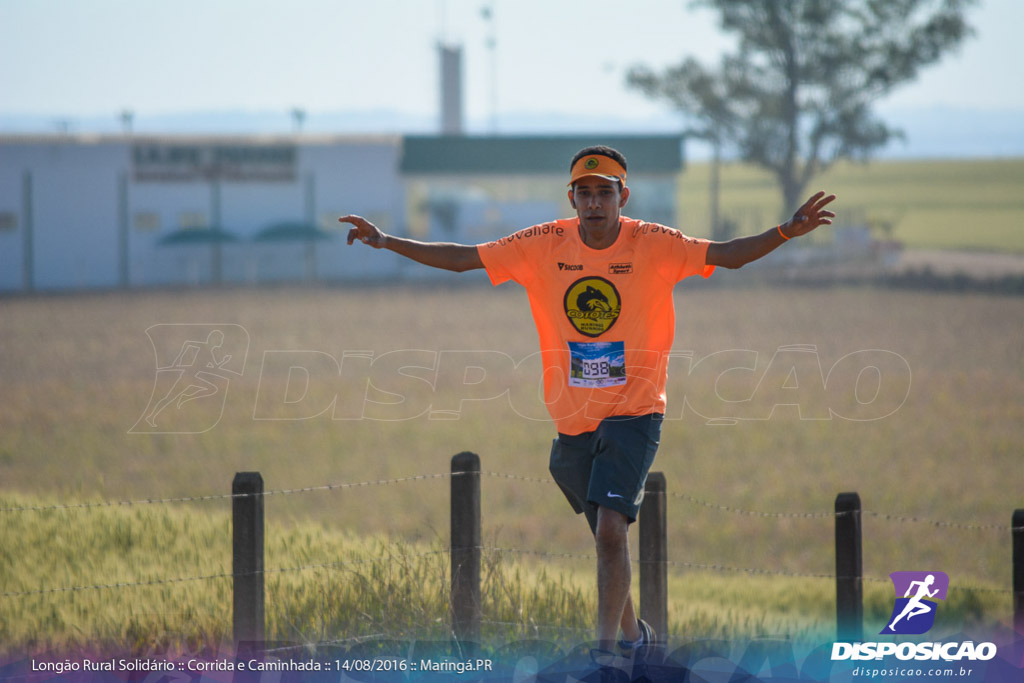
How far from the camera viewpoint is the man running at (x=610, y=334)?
562 centimetres

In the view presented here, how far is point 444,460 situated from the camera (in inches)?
711

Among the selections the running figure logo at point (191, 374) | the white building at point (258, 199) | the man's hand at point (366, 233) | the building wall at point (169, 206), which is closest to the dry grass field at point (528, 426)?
the running figure logo at point (191, 374)

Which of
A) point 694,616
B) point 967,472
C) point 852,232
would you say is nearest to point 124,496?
point 694,616

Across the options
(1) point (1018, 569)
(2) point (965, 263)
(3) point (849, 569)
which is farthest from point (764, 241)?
(2) point (965, 263)

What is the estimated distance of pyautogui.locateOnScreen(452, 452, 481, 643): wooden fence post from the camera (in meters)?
6.26

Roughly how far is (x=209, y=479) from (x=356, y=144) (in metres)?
44.7

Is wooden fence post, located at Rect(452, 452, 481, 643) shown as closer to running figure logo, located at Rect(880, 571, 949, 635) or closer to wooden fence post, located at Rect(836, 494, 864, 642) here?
wooden fence post, located at Rect(836, 494, 864, 642)

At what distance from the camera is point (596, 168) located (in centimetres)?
582

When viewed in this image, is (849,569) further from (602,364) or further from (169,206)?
(169,206)

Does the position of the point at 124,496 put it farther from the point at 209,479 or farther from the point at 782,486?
the point at 782,486

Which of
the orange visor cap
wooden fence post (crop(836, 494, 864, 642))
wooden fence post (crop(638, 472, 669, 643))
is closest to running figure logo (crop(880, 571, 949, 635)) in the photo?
wooden fence post (crop(836, 494, 864, 642))

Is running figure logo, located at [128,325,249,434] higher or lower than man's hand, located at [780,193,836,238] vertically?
lower

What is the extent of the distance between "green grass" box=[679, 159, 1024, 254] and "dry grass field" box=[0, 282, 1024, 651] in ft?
117

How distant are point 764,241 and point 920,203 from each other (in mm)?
153655
